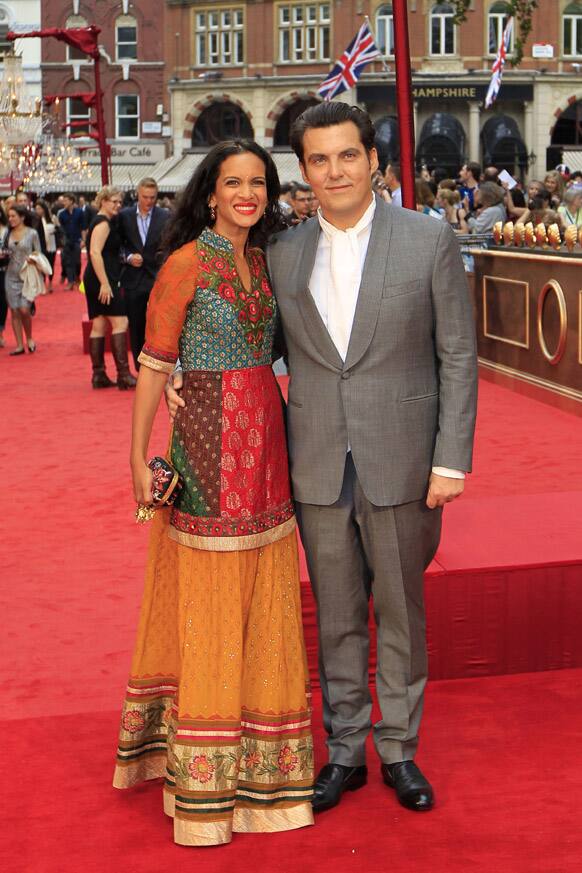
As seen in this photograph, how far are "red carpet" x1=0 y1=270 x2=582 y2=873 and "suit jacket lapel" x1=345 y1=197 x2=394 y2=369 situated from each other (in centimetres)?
120

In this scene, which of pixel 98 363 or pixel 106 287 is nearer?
pixel 106 287

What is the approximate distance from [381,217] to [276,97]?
43.0 m

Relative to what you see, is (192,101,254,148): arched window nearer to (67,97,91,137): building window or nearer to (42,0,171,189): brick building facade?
(42,0,171,189): brick building facade

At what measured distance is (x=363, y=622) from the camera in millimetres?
3533

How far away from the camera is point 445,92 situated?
42.3 metres

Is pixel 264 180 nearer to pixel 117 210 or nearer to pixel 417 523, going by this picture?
pixel 417 523

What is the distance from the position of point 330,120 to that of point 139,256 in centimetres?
772

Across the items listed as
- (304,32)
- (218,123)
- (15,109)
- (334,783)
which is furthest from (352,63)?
(218,123)

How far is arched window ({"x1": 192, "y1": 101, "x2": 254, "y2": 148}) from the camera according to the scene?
45.9 meters

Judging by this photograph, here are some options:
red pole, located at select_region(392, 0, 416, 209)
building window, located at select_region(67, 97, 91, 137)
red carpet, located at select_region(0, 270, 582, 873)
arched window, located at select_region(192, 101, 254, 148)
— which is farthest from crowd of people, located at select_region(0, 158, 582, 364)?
building window, located at select_region(67, 97, 91, 137)

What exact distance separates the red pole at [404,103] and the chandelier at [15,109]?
53.2ft

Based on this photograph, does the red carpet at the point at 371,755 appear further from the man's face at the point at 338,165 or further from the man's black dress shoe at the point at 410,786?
the man's face at the point at 338,165

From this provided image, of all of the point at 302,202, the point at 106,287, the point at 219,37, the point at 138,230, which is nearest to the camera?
the point at 302,202

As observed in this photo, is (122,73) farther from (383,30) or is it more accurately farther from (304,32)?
(383,30)
